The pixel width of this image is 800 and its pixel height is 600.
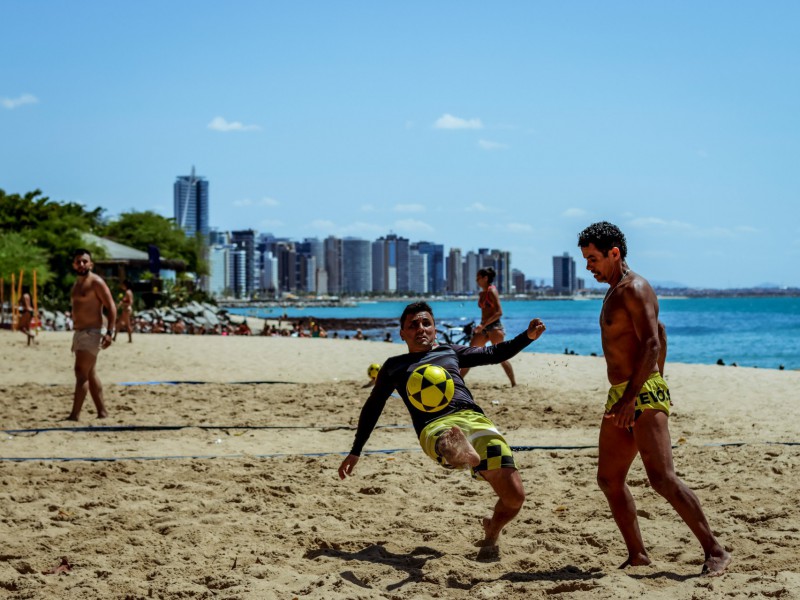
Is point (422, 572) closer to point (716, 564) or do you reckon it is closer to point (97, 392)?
point (716, 564)

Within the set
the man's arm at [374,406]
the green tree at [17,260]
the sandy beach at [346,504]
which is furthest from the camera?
the green tree at [17,260]

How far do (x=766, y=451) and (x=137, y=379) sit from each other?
1052 centimetres

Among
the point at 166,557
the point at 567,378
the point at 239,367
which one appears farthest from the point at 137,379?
the point at 166,557

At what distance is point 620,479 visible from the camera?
15.2ft

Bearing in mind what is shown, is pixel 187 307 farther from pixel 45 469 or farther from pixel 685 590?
pixel 685 590

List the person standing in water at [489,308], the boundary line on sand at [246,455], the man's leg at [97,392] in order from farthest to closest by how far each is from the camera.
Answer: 1. the person standing in water at [489,308]
2. the man's leg at [97,392]
3. the boundary line on sand at [246,455]

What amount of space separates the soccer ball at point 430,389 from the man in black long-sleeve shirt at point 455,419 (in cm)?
2

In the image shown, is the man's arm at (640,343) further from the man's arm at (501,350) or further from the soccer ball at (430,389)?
the soccer ball at (430,389)

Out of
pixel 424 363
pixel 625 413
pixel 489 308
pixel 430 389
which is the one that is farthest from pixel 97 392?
pixel 625 413

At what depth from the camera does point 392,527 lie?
18.8 ft

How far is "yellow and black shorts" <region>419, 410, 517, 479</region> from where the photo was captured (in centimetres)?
474

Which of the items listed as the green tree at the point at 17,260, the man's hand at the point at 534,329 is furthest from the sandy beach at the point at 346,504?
the green tree at the point at 17,260

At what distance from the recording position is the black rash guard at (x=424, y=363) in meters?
5.05

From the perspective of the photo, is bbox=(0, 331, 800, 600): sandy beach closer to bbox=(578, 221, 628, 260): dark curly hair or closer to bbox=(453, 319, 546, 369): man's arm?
bbox=(453, 319, 546, 369): man's arm
